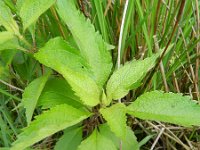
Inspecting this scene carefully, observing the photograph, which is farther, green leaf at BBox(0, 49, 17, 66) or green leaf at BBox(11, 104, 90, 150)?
Answer: green leaf at BBox(0, 49, 17, 66)

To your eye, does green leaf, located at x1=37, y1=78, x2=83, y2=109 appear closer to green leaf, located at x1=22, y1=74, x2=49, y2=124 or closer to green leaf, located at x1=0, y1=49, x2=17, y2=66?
green leaf, located at x1=22, y1=74, x2=49, y2=124

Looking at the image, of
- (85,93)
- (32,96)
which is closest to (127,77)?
(85,93)

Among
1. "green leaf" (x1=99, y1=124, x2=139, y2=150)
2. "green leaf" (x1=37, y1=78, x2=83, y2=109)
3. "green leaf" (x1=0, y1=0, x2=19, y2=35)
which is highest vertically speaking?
"green leaf" (x1=0, y1=0, x2=19, y2=35)

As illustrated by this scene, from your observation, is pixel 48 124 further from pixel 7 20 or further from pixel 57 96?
pixel 7 20

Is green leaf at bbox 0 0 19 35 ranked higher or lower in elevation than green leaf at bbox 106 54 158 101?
higher

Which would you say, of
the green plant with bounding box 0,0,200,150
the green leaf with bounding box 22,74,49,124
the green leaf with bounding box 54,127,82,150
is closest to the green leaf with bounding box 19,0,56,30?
the green plant with bounding box 0,0,200,150

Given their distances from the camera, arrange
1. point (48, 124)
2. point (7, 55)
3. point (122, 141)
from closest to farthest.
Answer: point (48, 124) < point (122, 141) < point (7, 55)

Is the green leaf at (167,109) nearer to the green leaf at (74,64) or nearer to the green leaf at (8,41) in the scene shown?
the green leaf at (74,64)
